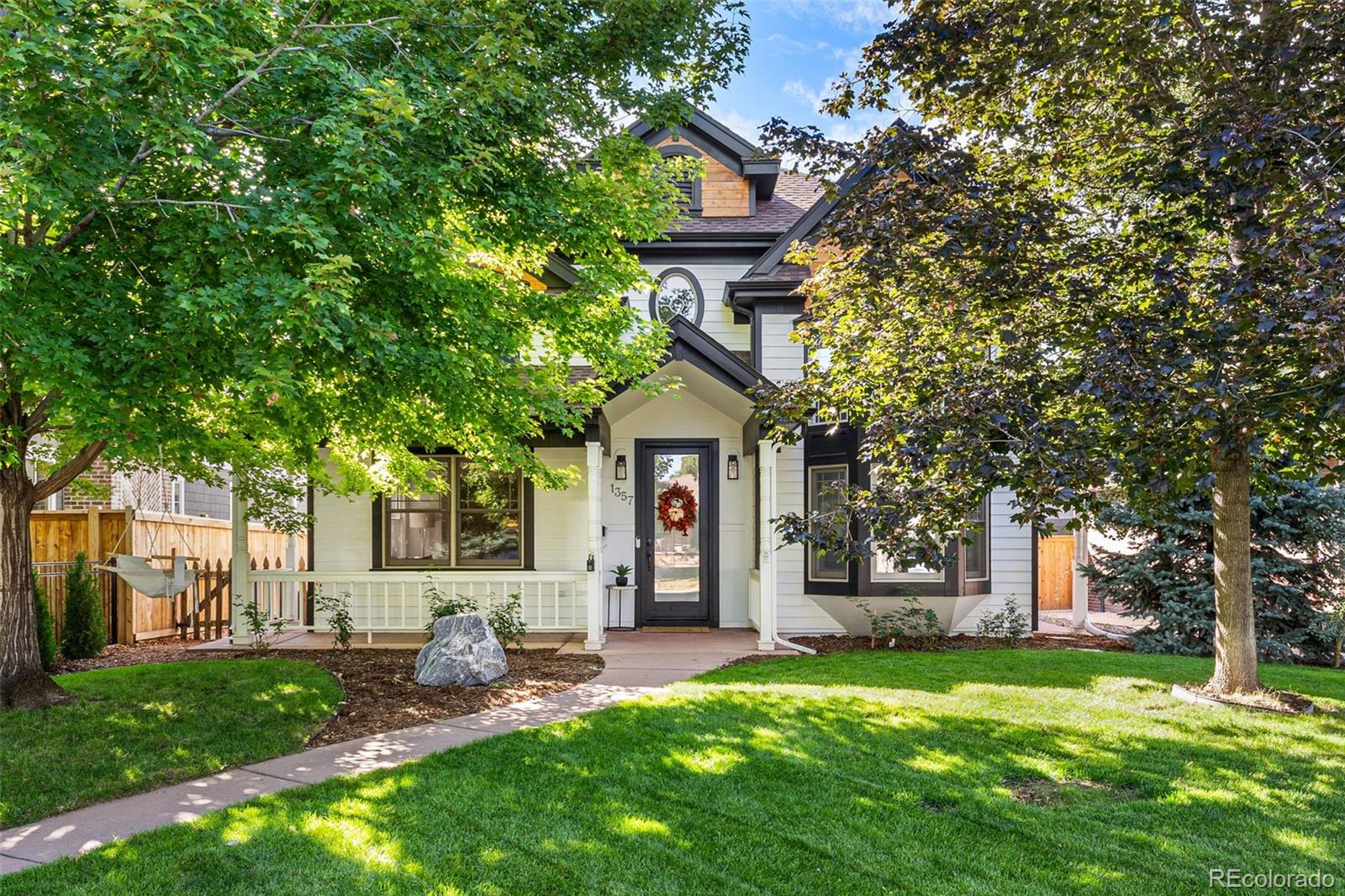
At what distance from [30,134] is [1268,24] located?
6.90 m

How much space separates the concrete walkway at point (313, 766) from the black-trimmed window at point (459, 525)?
3.06 metres

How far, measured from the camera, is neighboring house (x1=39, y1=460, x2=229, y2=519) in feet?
35.5

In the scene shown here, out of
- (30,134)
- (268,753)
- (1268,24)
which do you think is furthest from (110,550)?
(1268,24)

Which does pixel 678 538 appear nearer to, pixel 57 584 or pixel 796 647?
pixel 796 647

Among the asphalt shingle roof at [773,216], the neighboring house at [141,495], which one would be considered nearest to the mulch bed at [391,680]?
the neighboring house at [141,495]

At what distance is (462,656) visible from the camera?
7.29 metres

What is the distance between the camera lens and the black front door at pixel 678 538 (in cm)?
1081

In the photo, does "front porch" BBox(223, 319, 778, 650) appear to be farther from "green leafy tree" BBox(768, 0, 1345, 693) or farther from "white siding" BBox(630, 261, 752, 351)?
"green leafy tree" BBox(768, 0, 1345, 693)

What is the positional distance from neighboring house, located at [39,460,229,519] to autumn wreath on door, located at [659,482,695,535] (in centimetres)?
577

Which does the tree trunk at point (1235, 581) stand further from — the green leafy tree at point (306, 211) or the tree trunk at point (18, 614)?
the tree trunk at point (18, 614)

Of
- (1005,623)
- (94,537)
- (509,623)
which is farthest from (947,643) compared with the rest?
(94,537)

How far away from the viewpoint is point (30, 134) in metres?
3.46

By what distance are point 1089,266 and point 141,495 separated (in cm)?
1606

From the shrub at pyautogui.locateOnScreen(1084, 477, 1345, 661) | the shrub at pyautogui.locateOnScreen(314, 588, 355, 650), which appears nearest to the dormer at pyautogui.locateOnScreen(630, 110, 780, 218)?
the shrub at pyautogui.locateOnScreen(1084, 477, 1345, 661)
